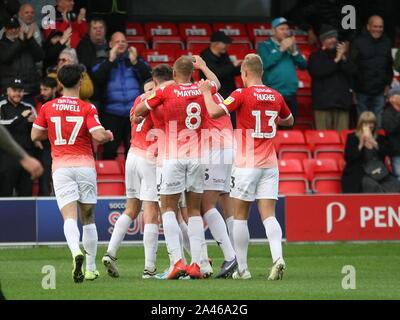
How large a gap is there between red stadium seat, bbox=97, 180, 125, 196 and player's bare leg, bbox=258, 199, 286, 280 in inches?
226

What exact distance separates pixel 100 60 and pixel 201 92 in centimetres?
611

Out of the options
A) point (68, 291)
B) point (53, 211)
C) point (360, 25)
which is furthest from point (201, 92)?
point (360, 25)

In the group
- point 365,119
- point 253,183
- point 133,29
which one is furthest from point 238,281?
point 133,29

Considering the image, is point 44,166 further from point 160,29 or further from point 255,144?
point 255,144

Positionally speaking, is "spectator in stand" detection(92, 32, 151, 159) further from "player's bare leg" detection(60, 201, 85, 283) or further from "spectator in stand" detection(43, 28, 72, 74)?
"player's bare leg" detection(60, 201, 85, 283)

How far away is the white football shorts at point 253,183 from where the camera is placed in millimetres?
11266

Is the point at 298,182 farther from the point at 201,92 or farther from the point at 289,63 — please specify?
the point at 201,92

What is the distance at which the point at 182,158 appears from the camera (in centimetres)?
1130

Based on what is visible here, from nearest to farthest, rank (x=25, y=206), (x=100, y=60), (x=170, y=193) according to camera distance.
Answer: (x=170, y=193)
(x=25, y=206)
(x=100, y=60)

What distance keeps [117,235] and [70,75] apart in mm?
1838

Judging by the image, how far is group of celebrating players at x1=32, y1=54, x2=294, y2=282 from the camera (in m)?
11.1
